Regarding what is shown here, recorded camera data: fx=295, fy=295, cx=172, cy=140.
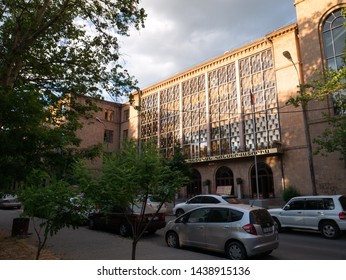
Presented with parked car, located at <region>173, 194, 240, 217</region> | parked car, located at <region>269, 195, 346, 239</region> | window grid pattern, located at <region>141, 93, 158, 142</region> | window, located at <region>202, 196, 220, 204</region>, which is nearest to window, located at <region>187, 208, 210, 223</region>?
parked car, located at <region>269, 195, 346, 239</region>

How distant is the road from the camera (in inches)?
337

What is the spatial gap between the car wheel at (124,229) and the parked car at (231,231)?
11.8 feet

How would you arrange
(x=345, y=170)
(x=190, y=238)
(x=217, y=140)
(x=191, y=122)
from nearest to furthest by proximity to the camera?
1. (x=190, y=238)
2. (x=345, y=170)
3. (x=217, y=140)
4. (x=191, y=122)

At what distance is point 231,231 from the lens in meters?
8.41

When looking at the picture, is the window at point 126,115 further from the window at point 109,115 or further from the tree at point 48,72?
the tree at point 48,72

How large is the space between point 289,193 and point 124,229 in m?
15.5

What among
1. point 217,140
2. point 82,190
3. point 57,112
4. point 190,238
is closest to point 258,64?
point 217,140

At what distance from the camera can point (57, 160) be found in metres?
9.95

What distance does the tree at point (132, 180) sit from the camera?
5.75 m

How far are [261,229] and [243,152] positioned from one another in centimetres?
1914

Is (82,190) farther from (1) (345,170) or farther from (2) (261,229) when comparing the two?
(1) (345,170)

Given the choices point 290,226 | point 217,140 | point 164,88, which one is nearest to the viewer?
point 290,226

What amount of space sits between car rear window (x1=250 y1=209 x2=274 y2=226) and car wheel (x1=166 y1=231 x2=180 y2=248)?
2.93 metres

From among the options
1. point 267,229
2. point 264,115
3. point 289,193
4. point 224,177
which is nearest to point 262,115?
point 264,115
